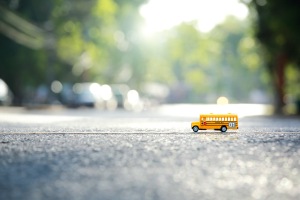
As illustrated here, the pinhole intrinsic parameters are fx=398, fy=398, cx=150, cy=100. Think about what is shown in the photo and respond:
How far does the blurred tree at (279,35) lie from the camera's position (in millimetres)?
20391

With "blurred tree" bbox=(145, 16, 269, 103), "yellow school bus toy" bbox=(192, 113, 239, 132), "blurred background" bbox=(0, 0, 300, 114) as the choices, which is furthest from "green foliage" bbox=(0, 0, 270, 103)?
"blurred tree" bbox=(145, 16, 269, 103)

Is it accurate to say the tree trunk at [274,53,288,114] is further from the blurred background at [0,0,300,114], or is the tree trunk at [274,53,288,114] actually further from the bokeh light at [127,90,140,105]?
the bokeh light at [127,90,140,105]

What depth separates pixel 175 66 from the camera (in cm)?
10012

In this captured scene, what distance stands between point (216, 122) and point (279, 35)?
15.2 meters

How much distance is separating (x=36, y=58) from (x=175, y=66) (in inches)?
2252

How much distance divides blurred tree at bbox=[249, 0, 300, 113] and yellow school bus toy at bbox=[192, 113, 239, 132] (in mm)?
12953

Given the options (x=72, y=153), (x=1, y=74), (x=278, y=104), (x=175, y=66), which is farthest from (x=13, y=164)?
(x=175, y=66)

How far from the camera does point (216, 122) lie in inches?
355

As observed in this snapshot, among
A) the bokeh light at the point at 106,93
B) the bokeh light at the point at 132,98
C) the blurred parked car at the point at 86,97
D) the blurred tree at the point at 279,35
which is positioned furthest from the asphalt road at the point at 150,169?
the bokeh light at the point at 132,98

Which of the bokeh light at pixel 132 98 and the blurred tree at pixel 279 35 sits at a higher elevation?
the blurred tree at pixel 279 35

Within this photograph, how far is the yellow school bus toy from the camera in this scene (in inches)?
355

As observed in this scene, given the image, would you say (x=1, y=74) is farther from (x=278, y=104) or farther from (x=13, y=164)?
(x=13, y=164)

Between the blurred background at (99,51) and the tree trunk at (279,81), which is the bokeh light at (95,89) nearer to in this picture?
the blurred background at (99,51)

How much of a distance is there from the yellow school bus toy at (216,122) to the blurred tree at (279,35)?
12953mm
